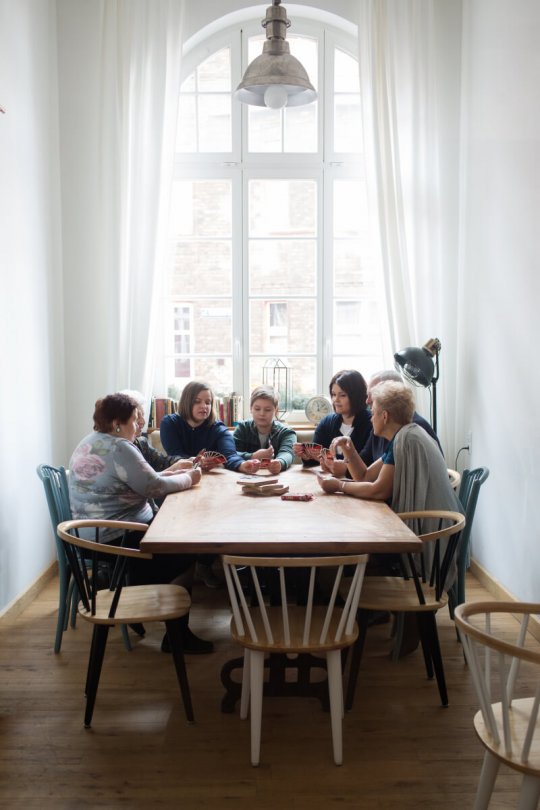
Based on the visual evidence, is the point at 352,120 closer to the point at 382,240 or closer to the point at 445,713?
the point at 382,240

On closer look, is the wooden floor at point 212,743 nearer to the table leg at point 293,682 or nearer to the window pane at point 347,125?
the table leg at point 293,682

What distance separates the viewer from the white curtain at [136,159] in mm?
4703

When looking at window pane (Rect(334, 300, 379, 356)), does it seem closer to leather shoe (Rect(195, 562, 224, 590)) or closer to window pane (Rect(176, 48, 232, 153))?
window pane (Rect(176, 48, 232, 153))

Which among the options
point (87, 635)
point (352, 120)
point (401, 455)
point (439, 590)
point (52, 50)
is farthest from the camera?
point (352, 120)

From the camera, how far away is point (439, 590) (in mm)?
3000

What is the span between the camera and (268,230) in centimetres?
525

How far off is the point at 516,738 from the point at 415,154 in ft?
12.3

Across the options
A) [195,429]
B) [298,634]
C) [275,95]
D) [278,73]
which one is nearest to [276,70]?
[278,73]

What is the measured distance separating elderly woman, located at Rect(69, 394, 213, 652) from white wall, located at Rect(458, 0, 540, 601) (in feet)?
5.71

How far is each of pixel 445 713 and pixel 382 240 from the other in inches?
115

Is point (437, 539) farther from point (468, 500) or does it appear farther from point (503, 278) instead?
point (503, 278)

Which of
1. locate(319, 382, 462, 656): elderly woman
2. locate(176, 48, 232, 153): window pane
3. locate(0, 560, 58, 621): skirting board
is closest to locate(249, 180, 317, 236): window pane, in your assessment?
locate(176, 48, 232, 153): window pane

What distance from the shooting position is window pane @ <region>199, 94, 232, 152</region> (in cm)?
516

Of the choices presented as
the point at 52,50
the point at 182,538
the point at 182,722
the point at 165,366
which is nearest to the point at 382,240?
the point at 165,366
